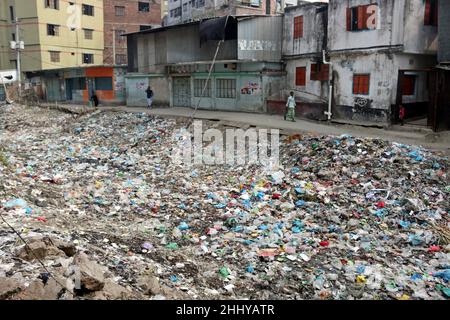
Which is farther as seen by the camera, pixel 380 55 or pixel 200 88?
pixel 200 88

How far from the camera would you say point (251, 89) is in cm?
2130

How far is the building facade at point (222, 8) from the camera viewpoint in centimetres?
3079

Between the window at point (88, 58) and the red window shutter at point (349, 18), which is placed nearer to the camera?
the red window shutter at point (349, 18)

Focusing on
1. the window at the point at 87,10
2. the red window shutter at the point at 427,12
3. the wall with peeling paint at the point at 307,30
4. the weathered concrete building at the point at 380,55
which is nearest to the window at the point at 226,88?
the wall with peeling paint at the point at 307,30

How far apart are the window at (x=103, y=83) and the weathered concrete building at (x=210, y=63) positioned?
2959 millimetres

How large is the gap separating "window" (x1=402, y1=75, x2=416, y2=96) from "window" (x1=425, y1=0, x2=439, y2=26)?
85.6 inches

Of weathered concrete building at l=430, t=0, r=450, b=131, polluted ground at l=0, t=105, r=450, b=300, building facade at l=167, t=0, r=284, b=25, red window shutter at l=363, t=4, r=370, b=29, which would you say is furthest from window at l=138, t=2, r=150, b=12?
weathered concrete building at l=430, t=0, r=450, b=131

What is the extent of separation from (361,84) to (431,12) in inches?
149

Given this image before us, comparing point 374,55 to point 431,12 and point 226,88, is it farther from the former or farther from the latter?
point 226,88

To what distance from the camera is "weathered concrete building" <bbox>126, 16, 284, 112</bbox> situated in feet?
67.7

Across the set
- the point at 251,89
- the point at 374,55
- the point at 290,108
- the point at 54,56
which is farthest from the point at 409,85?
the point at 54,56

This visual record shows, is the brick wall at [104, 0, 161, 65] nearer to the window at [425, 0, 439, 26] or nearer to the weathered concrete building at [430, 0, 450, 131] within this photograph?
the window at [425, 0, 439, 26]

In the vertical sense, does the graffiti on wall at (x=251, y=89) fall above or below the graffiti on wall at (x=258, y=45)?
below

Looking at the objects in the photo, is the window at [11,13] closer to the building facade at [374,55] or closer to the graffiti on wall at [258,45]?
the graffiti on wall at [258,45]
